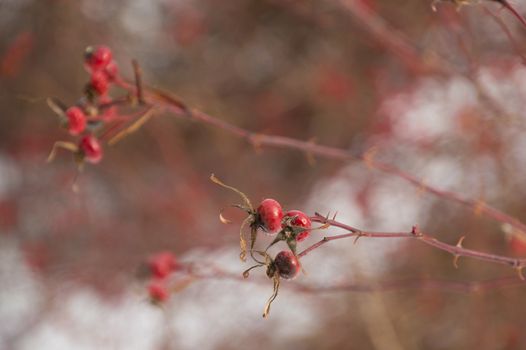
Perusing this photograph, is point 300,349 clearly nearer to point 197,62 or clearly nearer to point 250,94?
point 250,94

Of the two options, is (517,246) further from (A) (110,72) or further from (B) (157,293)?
(A) (110,72)

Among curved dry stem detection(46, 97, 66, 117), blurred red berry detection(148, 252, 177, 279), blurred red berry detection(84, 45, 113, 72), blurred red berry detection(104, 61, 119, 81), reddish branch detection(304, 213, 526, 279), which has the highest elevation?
reddish branch detection(304, 213, 526, 279)

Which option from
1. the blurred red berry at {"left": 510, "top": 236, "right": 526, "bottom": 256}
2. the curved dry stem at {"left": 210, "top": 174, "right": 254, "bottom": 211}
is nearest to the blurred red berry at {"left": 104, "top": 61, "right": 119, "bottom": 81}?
the curved dry stem at {"left": 210, "top": 174, "right": 254, "bottom": 211}

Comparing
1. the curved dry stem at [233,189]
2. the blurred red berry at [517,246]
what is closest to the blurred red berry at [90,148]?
A: the curved dry stem at [233,189]

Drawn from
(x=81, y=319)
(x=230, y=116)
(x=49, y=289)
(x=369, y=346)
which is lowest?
(x=81, y=319)

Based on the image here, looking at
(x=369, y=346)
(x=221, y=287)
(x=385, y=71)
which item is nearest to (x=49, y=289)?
(x=221, y=287)

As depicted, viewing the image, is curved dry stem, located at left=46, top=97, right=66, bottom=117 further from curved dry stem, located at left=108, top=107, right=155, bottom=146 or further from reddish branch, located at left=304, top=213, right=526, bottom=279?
reddish branch, located at left=304, top=213, right=526, bottom=279

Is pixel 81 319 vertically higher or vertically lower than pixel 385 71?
lower
